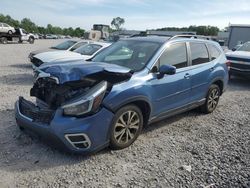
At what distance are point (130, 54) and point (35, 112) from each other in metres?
1.97

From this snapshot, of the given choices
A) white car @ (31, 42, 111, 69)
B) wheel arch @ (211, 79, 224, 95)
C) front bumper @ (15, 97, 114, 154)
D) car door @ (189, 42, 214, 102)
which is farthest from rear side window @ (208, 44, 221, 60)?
white car @ (31, 42, 111, 69)

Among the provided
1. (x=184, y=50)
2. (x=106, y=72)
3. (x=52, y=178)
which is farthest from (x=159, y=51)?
(x=52, y=178)

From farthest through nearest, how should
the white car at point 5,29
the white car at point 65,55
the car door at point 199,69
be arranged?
1. the white car at point 5,29
2. the white car at point 65,55
3. the car door at point 199,69

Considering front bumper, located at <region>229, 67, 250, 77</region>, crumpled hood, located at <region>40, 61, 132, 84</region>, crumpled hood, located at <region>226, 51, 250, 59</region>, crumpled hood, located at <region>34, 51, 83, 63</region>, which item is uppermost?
crumpled hood, located at <region>40, 61, 132, 84</region>

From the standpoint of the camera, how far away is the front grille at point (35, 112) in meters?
3.88

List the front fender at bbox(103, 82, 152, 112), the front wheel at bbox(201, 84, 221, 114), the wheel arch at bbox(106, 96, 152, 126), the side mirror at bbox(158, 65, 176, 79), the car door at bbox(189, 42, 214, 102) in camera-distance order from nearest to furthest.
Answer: the front fender at bbox(103, 82, 152, 112), the wheel arch at bbox(106, 96, 152, 126), the side mirror at bbox(158, 65, 176, 79), the car door at bbox(189, 42, 214, 102), the front wheel at bbox(201, 84, 221, 114)

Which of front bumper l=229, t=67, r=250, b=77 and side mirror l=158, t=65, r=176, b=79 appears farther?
front bumper l=229, t=67, r=250, b=77

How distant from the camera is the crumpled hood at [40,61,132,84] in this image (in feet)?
12.9

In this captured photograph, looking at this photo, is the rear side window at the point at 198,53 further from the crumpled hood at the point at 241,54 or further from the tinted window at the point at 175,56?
the crumpled hood at the point at 241,54

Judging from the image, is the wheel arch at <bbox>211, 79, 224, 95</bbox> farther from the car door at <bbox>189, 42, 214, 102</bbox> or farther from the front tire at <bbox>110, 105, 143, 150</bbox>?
the front tire at <bbox>110, 105, 143, 150</bbox>

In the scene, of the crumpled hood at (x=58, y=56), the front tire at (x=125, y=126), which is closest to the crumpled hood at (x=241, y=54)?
the crumpled hood at (x=58, y=56)

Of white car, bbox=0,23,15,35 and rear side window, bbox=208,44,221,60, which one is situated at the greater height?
rear side window, bbox=208,44,221,60

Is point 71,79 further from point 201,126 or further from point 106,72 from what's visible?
point 201,126

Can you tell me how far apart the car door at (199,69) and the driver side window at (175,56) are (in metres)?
0.25
